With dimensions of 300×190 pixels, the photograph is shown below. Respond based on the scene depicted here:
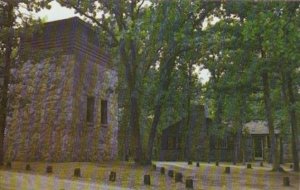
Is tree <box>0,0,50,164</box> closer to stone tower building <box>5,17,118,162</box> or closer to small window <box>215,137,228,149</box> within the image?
stone tower building <box>5,17,118,162</box>

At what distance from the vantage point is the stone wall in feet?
74.2

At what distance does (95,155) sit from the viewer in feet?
80.8

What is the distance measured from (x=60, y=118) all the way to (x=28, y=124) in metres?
2.21

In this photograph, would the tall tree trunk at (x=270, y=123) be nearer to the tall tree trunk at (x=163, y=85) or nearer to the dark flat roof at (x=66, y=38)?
the tall tree trunk at (x=163, y=85)

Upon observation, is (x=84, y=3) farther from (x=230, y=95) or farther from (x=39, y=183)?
(x=39, y=183)

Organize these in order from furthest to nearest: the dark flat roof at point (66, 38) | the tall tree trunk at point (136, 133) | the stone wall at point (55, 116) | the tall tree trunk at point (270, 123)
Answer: the tall tree trunk at point (270, 123)
the dark flat roof at point (66, 38)
the tall tree trunk at point (136, 133)
the stone wall at point (55, 116)

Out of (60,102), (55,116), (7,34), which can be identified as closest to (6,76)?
→ (7,34)

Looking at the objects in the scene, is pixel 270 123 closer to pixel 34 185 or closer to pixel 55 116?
pixel 55 116

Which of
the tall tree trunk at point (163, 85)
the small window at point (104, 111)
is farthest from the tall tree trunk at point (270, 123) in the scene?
the small window at point (104, 111)

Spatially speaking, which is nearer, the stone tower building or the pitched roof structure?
the stone tower building

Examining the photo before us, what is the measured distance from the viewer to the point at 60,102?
75.4ft

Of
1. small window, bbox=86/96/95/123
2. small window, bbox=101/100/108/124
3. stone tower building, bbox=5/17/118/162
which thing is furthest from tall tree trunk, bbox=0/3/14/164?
small window, bbox=101/100/108/124

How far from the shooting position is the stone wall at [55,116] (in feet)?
74.2

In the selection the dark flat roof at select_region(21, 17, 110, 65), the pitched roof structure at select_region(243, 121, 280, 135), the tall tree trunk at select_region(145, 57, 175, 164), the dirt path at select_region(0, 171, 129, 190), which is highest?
the dark flat roof at select_region(21, 17, 110, 65)
